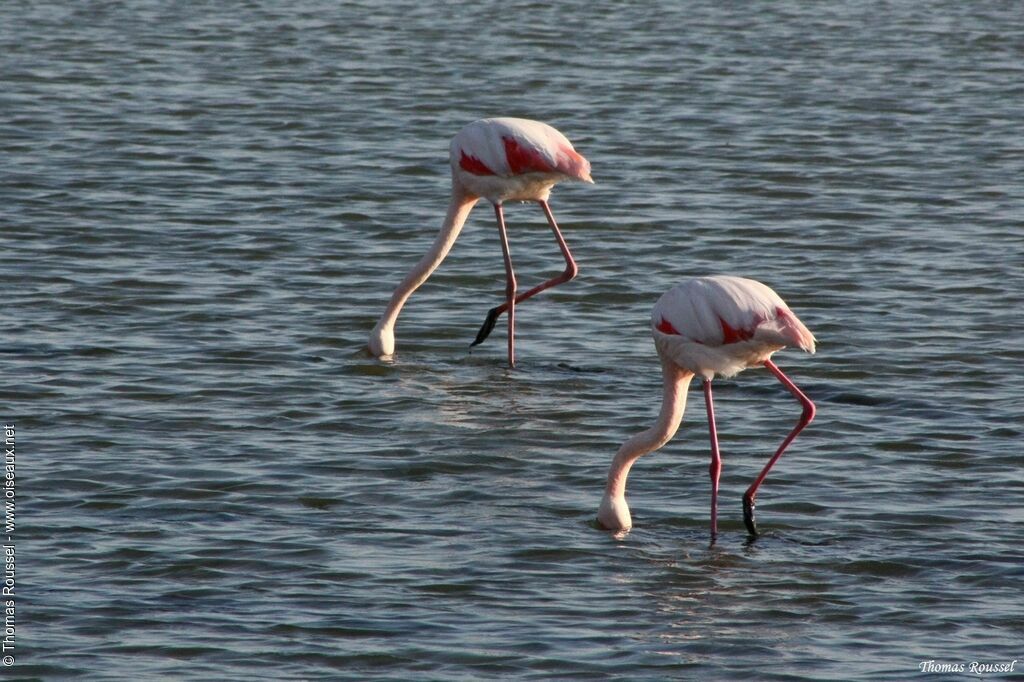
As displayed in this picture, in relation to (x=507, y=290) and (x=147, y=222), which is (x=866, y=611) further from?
(x=147, y=222)

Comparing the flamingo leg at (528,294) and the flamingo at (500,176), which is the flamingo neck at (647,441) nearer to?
the flamingo at (500,176)

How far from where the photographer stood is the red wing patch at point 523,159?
32.1ft

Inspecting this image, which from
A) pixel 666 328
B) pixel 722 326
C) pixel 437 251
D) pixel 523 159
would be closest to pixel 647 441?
pixel 666 328

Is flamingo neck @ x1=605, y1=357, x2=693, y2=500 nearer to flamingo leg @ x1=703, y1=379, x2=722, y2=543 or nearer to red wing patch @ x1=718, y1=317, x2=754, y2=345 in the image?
flamingo leg @ x1=703, y1=379, x2=722, y2=543

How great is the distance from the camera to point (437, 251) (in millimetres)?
10281

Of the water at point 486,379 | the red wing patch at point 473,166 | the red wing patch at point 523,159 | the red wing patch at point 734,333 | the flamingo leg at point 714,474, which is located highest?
the red wing patch at point 734,333

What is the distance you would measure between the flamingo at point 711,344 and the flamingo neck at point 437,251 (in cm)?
293

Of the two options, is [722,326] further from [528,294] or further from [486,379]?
[528,294]

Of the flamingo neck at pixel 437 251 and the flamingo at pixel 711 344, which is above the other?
the flamingo at pixel 711 344

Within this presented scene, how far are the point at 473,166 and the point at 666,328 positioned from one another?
2.92 meters

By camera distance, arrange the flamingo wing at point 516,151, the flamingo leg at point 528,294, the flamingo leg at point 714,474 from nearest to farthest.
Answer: the flamingo leg at point 714,474 < the flamingo wing at point 516,151 < the flamingo leg at point 528,294

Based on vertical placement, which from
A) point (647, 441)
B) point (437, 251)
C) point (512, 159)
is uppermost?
point (512, 159)

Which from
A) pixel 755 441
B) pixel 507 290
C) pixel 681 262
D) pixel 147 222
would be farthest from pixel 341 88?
pixel 755 441

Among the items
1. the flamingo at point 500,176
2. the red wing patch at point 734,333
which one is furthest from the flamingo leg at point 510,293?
the red wing patch at point 734,333
